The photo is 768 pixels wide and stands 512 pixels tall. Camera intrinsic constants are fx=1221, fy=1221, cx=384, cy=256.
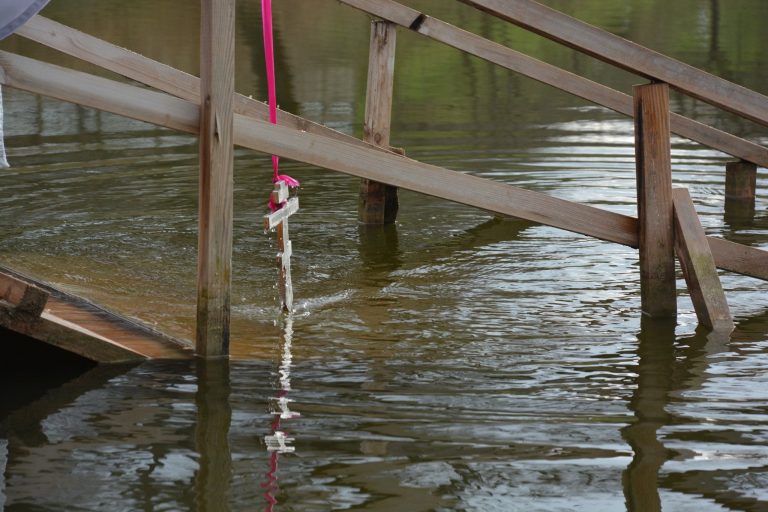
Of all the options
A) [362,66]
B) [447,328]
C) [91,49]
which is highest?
[362,66]

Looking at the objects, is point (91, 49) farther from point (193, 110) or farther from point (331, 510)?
point (331, 510)

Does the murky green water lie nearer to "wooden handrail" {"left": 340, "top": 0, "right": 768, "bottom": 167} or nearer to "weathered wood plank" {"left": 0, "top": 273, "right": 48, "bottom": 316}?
"weathered wood plank" {"left": 0, "top": 273, "right": 48, "bottom": 316}

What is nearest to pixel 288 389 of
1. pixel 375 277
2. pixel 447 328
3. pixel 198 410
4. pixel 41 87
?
pixel 198 410

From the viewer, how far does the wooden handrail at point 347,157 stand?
5309 mm

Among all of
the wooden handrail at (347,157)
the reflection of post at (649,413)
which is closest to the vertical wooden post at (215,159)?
the wooden handrail at (347,157)

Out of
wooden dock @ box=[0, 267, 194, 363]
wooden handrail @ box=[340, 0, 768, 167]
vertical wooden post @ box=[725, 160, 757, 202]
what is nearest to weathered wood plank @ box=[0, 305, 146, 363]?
wooden dock @ box=[0, 267, 194, 363]

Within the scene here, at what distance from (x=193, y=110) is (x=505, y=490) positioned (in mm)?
2262

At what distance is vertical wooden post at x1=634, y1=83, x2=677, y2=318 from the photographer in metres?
6.38

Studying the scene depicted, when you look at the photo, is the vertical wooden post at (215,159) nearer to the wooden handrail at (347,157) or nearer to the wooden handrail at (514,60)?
the wooden handrail at (347,157)

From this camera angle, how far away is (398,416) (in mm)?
5203

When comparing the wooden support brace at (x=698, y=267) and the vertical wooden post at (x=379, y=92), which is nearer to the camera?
the wooden support brace at (x=698, y=267)

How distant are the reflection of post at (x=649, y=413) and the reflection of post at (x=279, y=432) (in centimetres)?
129

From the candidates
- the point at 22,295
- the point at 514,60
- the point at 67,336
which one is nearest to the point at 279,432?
the point at 67,336

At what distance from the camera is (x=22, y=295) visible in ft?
17.9
